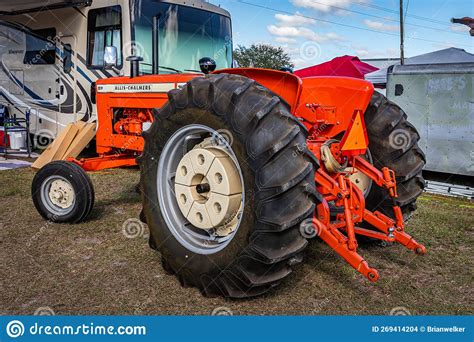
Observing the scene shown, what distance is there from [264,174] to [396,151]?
1.46 metres

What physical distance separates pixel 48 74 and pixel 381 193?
24.4ft

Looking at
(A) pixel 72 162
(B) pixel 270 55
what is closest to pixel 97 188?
(A) pixel 72 162

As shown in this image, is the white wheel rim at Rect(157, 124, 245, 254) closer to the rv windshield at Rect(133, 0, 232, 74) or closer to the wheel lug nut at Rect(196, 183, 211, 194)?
the wheel lug nut at Rect(196, 183, 211, 194)

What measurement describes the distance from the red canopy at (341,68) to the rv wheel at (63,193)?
35.2 ft

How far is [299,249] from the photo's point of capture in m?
2.63

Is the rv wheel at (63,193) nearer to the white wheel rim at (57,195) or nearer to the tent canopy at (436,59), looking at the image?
the white wheel rim at (57,195)

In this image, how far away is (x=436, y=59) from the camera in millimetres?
12359

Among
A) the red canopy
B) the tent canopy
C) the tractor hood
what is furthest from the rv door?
the red canopy

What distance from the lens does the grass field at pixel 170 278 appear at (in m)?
2.94

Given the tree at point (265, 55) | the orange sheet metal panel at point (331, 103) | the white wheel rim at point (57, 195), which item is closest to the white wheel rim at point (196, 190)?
the orange sheet metal panel at point (331, 103)

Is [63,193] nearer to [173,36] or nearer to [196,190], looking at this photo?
[196,190]

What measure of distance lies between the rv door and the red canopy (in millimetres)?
7617

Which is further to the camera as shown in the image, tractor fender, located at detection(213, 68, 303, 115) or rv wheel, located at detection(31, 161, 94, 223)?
rv wheel, located at detection(31, 161, 94, 223)

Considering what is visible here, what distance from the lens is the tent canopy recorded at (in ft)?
38.6
